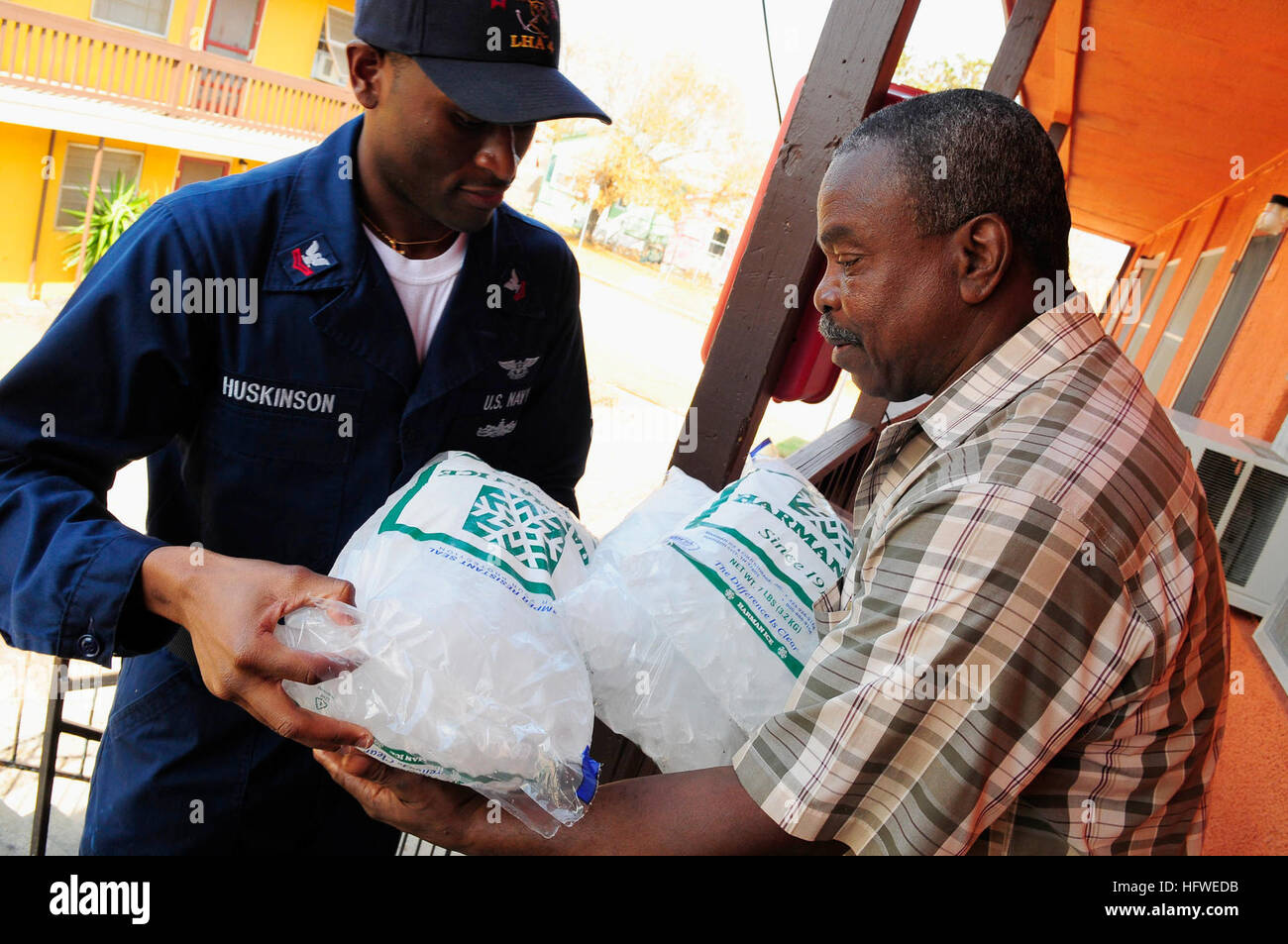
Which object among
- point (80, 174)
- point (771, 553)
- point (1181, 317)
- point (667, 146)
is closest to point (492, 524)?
point (771, 553)

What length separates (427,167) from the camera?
5.50ft

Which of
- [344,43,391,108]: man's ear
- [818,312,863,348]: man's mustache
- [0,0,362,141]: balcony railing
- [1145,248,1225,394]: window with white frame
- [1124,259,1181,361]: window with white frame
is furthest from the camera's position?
[1124,259,1181,361]: window with white frame

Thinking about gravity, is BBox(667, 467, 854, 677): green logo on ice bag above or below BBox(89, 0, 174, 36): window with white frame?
below

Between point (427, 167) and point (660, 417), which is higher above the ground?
point (427, 167)

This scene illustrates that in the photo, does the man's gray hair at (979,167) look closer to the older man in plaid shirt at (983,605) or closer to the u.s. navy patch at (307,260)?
the older man in plaid shirt at (983,605)

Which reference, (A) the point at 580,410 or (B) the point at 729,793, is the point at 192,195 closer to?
(A) the point at 580,410

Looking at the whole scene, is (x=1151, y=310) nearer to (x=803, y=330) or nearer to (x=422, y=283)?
(x=803, y=330)

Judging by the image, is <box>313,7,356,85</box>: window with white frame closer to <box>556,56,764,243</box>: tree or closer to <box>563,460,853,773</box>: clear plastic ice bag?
<box>563,460,853,773</box>: clear plastic ice bag

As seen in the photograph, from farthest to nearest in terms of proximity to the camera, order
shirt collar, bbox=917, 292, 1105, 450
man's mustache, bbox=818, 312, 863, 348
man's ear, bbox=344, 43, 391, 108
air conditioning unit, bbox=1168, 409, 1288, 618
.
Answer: air conditioning unit, bbox=1168, 409, 1288, 618 < man's ear, bbox=344, 43, 391, 108 < man's mustache, bbox=818, 312, 863, 348 < shirt collar, bbox=917, 292, 1105, 450

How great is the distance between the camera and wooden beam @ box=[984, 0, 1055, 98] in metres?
4.28

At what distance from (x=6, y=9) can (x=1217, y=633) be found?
51.5 feet

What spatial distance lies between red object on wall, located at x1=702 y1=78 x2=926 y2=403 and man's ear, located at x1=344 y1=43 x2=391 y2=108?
117 centimetres

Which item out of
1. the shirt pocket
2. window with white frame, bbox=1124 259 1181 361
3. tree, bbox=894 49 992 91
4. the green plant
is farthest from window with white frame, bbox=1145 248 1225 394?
the green plant
